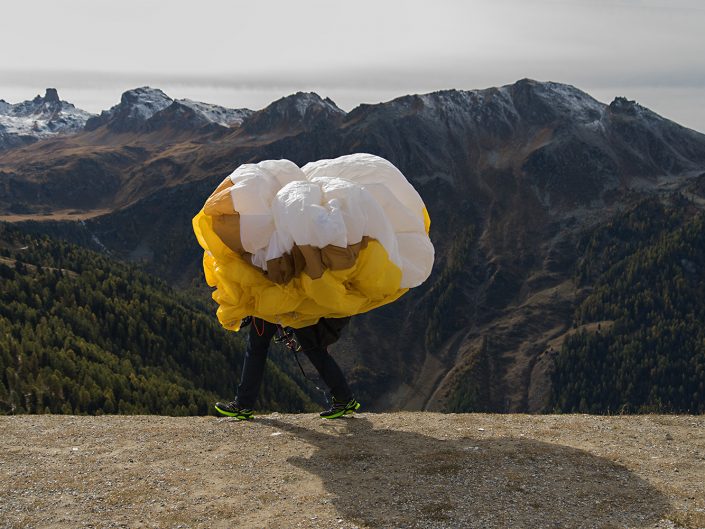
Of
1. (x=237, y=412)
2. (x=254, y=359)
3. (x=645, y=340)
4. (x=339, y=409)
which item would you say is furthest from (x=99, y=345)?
(x=645, y=340)

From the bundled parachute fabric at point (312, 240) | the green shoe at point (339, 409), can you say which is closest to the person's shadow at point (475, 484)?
the green shoe at point (339, 409)

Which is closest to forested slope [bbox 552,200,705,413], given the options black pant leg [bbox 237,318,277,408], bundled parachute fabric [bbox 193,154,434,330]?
black pant leg [bbox 237,318,277,408]

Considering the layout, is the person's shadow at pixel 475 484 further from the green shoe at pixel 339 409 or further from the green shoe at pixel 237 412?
the green shoe at pixel 237 412

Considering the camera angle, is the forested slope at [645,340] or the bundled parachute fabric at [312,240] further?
the forested slope at [645,340]

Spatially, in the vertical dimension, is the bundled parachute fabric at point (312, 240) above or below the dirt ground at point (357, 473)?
above

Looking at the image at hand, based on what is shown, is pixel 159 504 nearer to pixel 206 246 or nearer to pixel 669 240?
pixel 206 246

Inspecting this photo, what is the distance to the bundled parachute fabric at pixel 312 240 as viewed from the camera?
11289 mm

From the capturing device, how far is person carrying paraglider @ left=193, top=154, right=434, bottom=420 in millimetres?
11328

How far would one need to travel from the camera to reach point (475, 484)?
977 centimetres

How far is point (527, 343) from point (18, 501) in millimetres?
190116

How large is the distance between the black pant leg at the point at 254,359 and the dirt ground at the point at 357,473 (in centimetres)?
64

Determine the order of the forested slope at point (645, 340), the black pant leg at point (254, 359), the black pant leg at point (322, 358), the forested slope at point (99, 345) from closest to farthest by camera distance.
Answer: the black pant leg at point (322, 358), the black pant leg at point (254, 359), the forested slope at point (99, 345), the forested slope at point (645, 340)

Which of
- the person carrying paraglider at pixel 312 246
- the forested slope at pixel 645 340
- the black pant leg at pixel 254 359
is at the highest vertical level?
the person carrying paraglider at pixel 312 246

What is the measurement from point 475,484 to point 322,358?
192 inches
